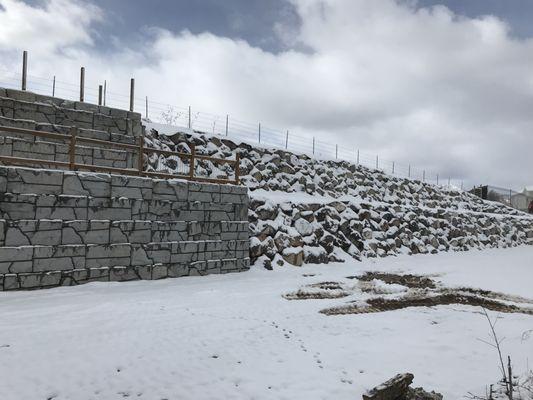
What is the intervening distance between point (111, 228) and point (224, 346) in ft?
15.7

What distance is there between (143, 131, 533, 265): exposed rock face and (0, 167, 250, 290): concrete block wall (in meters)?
1.54

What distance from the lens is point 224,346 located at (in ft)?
15.9

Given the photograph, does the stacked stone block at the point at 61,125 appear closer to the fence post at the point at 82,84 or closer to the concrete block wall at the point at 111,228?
the fence post at the point at 82,84

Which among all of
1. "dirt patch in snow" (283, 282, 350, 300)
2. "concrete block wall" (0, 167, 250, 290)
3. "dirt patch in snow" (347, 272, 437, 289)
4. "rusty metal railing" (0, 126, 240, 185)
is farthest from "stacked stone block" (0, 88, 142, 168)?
"dirt patch in snow" (347, 272, 437, 289)

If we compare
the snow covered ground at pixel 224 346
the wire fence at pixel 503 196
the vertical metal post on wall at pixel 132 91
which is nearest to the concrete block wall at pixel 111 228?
the snow covered ground at pixel 224 346

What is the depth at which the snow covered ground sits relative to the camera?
12.5ft

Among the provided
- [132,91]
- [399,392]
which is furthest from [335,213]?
[399,392]

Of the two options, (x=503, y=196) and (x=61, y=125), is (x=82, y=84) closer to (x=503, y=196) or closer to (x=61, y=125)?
(x=61, y=125)

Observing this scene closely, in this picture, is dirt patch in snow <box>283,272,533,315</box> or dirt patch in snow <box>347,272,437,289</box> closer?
dirt patch in snow <box>283,272,533,315</box>

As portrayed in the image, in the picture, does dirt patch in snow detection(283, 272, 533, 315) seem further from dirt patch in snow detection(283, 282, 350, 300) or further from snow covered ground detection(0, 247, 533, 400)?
snow covered ground detection(0, 247, 533, 400)

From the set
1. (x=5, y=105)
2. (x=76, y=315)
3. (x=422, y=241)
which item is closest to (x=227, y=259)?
(x=76, y=315)

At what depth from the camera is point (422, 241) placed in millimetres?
17500

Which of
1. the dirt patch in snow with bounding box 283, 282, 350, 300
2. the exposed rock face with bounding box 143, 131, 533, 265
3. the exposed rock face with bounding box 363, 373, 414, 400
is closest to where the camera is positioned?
the exposed rock face with bounding box 363, 373, 414, 400

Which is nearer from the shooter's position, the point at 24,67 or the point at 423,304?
the point at 423,304
